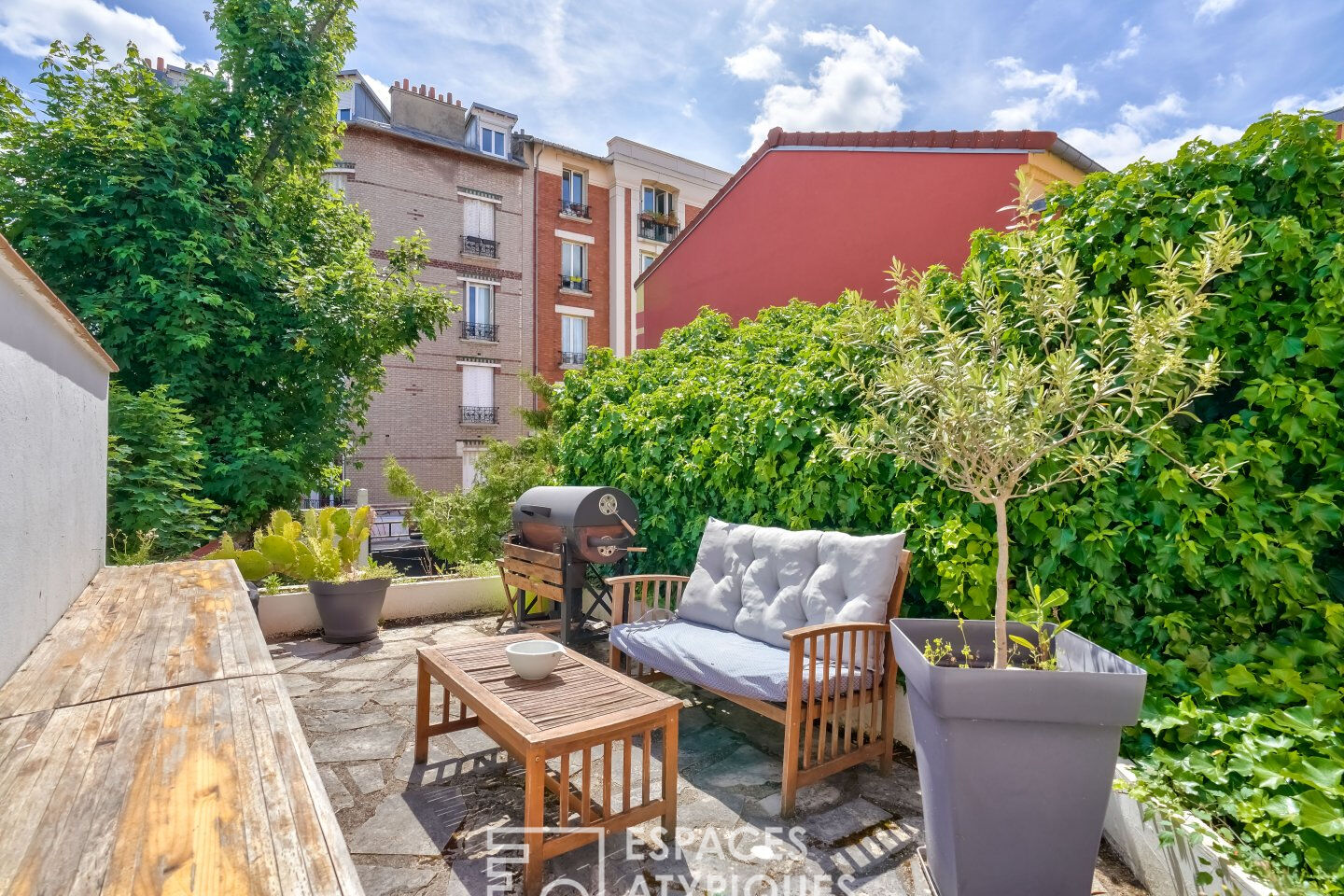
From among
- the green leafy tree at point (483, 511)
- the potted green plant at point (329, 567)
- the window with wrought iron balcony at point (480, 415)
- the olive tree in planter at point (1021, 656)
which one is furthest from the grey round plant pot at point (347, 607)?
the window with wrought iron balcony at point (480, 415)

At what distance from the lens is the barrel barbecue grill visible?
4.60 metres

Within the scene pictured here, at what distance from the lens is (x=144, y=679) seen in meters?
1.93

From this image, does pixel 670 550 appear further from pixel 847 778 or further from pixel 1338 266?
pixel 1338 266

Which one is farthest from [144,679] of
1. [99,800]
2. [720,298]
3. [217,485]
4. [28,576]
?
[720,298]

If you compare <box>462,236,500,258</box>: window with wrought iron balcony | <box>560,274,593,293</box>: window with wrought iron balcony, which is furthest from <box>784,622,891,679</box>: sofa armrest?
<box>560,274,593,293</box>: window with wrought iron balcony

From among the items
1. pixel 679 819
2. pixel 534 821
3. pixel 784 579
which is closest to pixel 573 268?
pixel 784 579

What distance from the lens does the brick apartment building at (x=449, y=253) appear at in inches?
620

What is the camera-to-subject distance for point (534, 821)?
6.74 feet

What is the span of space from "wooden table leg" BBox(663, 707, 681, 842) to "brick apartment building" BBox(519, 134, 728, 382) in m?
16.0

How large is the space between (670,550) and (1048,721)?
3.06m

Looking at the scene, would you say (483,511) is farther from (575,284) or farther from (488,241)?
(575,284)

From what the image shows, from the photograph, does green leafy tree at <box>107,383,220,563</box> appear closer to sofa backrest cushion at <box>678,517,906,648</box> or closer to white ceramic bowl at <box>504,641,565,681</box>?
white ceramic bowl at <box>504,641,565,681</box>

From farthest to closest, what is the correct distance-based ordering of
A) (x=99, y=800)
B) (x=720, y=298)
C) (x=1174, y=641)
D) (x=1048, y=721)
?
1. (x=720, y=298)
2. (x=1174, y=641)
3. (x=1048, y=721)
4. (x=99, y=800)

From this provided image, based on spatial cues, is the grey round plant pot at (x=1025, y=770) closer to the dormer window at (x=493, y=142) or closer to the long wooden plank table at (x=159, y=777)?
the long wooden plank table at (x=159, y=777)
